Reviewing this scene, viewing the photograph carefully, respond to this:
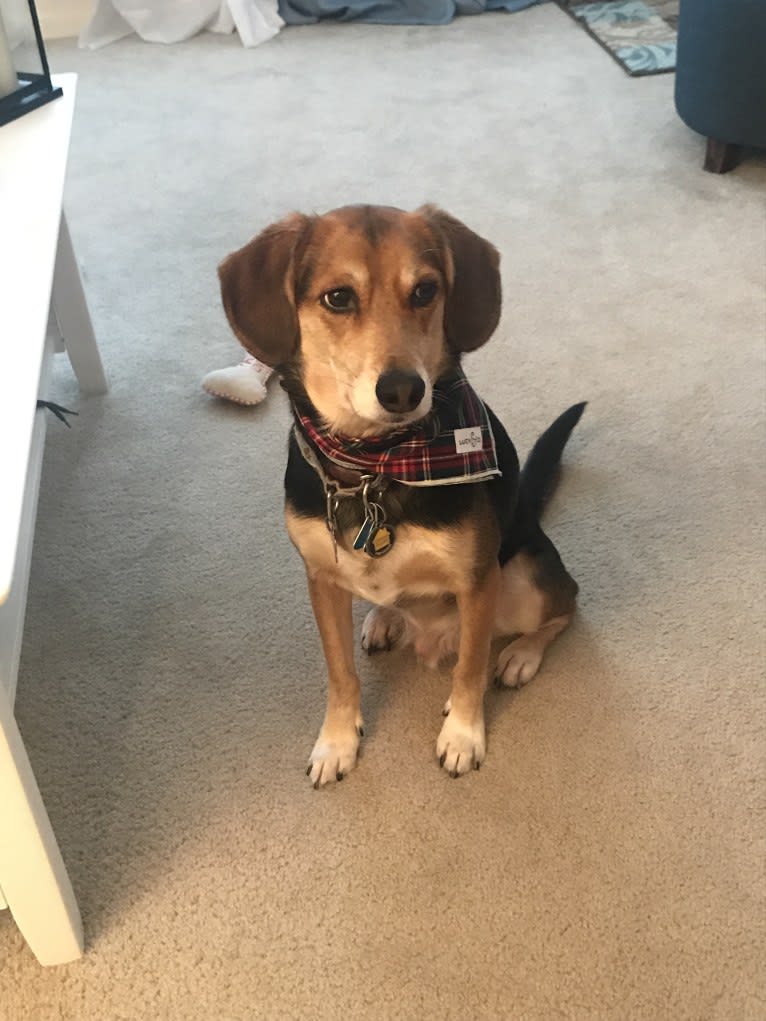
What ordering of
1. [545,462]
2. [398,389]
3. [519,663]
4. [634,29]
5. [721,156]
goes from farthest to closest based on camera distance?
[634,29] → [721,156] → [545,462] → [519,663] → [398,389]

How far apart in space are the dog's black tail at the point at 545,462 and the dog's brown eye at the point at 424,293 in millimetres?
560

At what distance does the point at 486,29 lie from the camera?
3.98 m

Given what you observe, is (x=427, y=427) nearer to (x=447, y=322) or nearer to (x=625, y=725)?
(x=447, y=322)

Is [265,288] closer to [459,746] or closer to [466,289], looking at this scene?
[466,289]

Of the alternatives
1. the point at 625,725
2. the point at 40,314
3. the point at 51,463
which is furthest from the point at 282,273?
the point at 51,463

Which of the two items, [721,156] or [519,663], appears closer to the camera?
[519,663]

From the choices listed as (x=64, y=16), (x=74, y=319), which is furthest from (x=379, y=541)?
(x=64, y=16)

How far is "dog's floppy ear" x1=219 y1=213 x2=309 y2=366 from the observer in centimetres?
123

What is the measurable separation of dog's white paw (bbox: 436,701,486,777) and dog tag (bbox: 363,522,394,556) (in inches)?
12.9

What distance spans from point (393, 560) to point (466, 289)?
365mm

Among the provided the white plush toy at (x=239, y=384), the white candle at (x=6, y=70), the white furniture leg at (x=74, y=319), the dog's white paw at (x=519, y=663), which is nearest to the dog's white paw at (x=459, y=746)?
the dog's white paw at (x=519, y=663)

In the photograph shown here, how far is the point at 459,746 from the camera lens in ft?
4.92

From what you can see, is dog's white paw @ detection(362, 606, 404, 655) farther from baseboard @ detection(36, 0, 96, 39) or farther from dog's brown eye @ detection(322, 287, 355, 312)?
baseboard @ detection(36, 0, 96, 39)

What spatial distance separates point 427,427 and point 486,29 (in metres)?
3.23
